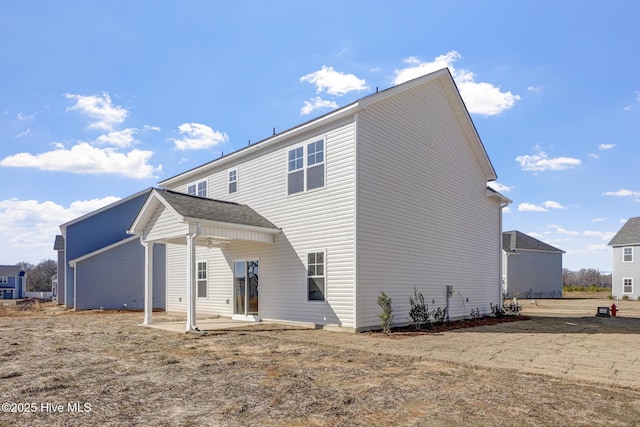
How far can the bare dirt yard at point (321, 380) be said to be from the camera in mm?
5457

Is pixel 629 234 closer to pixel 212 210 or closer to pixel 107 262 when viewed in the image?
pixel 212 210

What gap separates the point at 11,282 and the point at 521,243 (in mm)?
67682

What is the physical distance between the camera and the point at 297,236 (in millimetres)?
14656

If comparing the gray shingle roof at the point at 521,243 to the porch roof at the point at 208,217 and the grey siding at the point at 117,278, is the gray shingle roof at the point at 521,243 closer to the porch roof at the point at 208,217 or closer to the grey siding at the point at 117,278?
the grey siding at the point at 117,278

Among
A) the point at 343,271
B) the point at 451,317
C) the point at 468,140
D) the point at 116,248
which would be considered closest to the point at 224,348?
the point at 343,271

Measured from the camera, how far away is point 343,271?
1303 cm

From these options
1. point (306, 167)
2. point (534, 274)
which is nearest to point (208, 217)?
point (306, 167)

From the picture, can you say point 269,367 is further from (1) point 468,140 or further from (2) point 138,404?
(1) point 468,140

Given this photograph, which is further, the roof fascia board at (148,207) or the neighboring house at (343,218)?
the roof fascia board at (148,207)

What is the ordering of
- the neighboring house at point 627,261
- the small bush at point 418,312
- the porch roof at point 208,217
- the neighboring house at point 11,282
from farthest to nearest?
1. the neighboring house at point 11,282
2. the neighboring house at point 627,261
3. the small bush at point 418,312
4. the porch roof at point 208,217

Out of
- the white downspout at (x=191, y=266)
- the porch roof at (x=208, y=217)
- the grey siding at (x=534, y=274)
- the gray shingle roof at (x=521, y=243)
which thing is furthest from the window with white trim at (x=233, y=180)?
the grey siding at (x=534, y=274)

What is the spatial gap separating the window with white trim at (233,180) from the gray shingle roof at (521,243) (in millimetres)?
32035

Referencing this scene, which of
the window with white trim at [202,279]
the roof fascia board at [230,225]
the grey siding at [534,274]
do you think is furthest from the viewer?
the grey siding at [534,274]

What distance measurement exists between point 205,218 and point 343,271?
167 inches
